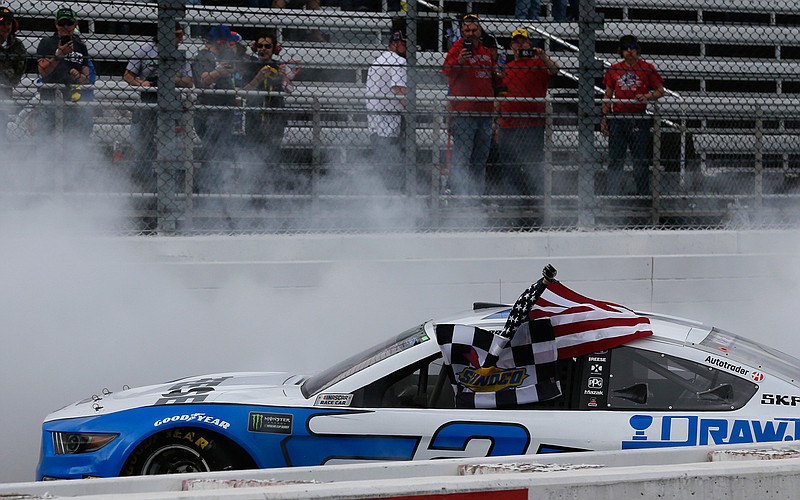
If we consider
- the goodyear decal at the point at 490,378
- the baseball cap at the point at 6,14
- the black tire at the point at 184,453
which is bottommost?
the black tire at the point at 184,453

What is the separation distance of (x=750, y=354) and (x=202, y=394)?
2.65 meters

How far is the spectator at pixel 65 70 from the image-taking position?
734 cm

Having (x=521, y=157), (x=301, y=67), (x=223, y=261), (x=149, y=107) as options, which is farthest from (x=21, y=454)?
(x=521, y=157)

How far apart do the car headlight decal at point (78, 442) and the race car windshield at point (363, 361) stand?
962 mm

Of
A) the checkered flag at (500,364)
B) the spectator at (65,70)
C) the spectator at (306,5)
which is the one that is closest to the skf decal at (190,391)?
the checkered flag at (500,364)

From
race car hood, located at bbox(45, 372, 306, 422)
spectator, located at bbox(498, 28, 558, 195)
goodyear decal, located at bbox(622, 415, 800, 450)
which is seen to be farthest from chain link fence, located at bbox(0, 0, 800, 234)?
goodyear decal, located at bbox(622, 415, 800, 450)

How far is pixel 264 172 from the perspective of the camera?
766 cm

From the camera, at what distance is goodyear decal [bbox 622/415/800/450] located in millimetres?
4738

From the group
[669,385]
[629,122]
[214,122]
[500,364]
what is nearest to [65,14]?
[214,122]

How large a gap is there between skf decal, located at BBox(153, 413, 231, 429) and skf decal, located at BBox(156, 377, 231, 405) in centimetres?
13

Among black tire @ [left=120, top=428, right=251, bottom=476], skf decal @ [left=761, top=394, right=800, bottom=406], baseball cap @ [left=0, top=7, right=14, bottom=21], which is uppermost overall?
baseball cap @ [left=0, top=7, right=14, bottom=21]

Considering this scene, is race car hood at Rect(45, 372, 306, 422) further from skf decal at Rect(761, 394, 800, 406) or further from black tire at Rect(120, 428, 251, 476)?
skf decal at Rect(761, 394, 800, 406)

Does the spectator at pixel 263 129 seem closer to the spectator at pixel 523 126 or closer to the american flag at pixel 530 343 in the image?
the spectator at pixel 523 126

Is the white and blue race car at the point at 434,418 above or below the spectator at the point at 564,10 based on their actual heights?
below
